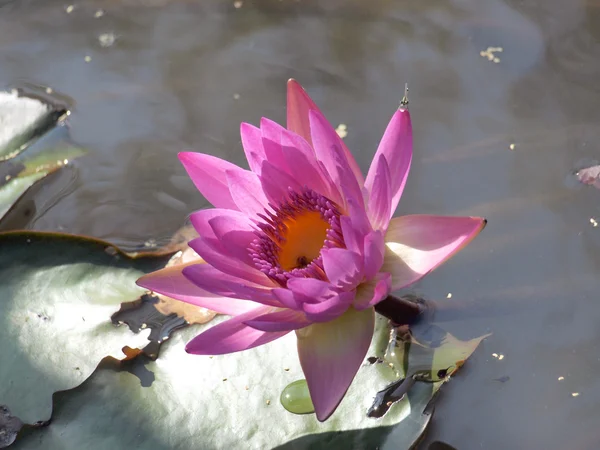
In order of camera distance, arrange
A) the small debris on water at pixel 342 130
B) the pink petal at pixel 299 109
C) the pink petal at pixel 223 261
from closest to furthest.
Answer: the pink petal at pixel 223 261 < the pink petal at pixel 299 109 < the small debris on water at pixel 342 130

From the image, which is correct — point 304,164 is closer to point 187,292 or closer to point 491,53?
point 187,292

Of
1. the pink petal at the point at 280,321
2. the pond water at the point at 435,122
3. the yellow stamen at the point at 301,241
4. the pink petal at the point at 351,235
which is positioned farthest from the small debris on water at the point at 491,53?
the pink petal at the point at 280,321

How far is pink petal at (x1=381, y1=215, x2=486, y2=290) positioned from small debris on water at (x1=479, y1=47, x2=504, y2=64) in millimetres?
1072

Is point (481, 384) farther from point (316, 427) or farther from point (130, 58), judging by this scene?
point (130, 58)

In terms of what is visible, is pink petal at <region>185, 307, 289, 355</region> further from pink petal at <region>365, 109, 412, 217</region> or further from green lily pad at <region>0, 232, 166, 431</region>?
green lily pad at <region>0, 232, 166, 431</region>

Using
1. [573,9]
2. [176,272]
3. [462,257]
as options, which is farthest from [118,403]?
[573,9]

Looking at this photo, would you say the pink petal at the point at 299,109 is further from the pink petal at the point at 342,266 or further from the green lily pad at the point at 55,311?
the green lily pad at the point at 55,311

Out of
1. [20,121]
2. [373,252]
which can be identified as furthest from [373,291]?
[20,121]

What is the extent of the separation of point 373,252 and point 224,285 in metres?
0.28

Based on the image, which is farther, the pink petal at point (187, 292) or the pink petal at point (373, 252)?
the pink petal at point (187, 292)

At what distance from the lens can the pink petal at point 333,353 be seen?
3.58ft

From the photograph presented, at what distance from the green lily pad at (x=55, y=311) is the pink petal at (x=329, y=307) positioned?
0.63 meters

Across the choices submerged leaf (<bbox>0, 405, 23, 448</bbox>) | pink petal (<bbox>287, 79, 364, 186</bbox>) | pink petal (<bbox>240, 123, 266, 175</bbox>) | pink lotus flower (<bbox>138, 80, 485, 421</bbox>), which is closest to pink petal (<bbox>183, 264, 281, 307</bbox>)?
pink lotus flower (<bbox>138, 80, 485, 421</bbox>)

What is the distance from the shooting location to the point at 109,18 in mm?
2455
